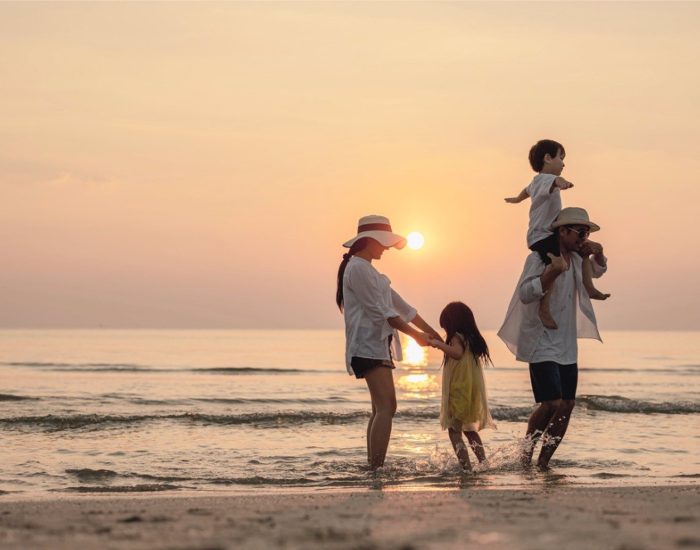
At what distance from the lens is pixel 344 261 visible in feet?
25.6

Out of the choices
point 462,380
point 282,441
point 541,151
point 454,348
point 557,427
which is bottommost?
point 282,441

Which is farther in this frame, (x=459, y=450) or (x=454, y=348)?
(x=459, y=450)

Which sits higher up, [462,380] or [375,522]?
[462,380]

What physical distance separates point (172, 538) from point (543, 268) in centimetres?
419

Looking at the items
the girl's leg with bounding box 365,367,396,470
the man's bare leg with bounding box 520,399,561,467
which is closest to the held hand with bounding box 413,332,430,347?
the girl's leg with bounding box 365,367,396,470

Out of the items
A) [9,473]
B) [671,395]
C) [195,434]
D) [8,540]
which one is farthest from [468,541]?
[671,395]

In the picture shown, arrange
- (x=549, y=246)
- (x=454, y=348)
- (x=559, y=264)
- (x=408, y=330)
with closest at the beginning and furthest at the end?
(x=559, y=264)
(x=549, y=246)
(x=408, y=330)
(x=454, y=348)

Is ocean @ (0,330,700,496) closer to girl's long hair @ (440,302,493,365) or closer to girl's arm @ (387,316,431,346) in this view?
girl's long hair @ (440,302,493,365)

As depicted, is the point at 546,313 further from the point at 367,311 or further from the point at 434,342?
the point at 367,311

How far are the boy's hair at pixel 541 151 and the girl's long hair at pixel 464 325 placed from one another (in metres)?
1.36

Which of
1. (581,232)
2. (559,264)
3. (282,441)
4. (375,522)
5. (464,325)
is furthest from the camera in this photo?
(282,441)

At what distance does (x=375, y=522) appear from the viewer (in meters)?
4.41

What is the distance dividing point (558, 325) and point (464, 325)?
0.94m

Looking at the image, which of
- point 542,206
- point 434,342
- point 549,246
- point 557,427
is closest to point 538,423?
point 557,427
